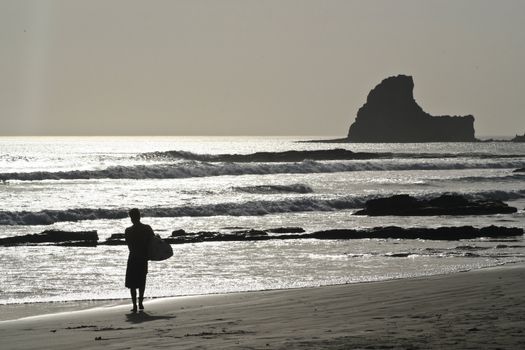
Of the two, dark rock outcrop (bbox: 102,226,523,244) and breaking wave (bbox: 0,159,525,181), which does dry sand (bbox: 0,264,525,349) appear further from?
Answer: breaking wave (bbox: 0,159,525,181)

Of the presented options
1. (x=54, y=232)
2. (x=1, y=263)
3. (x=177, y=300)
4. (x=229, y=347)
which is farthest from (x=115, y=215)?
(x=229, y=347)

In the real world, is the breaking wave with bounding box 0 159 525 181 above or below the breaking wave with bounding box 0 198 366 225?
above

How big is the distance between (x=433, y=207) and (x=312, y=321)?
77.1 ft

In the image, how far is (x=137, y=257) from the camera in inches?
483

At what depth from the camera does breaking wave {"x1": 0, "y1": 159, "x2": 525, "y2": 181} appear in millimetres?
59812

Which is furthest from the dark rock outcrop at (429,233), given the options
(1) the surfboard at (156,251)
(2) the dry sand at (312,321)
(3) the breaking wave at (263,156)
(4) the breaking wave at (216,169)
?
(3) the breaking wave at (263,156)

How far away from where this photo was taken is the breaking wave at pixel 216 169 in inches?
2355

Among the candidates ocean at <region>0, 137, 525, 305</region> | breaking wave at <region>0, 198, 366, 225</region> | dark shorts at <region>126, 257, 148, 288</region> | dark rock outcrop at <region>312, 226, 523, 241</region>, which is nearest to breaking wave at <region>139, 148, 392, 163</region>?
ocean at <region>0, 137, 525, 305</region>

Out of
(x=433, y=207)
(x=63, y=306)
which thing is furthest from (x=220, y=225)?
(x=63, y=306)

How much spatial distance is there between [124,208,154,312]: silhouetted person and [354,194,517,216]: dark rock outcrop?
69.2 feet

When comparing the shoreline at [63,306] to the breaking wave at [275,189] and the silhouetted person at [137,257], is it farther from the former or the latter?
the breaking wave at [275,189]

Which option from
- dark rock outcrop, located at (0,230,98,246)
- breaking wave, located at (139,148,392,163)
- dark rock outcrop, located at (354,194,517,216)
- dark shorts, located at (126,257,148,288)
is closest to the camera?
dark shorts, located at (126,257,148,288)

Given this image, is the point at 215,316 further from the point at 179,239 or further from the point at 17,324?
the point at 179,239

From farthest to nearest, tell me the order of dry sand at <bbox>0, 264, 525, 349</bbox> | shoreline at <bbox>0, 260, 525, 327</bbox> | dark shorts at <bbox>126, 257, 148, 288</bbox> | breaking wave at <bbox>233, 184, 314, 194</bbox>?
Answer: breaking wave at <bbox>233, 184, 314, 194</bbox>, dark shorts at <bbox>126, 257, 148, 288</bbox>, shoreline at <bbox>0, 260, 525, 327</bbox>, dry sand at <bbox>0, 264, 525, 349</bbox>
